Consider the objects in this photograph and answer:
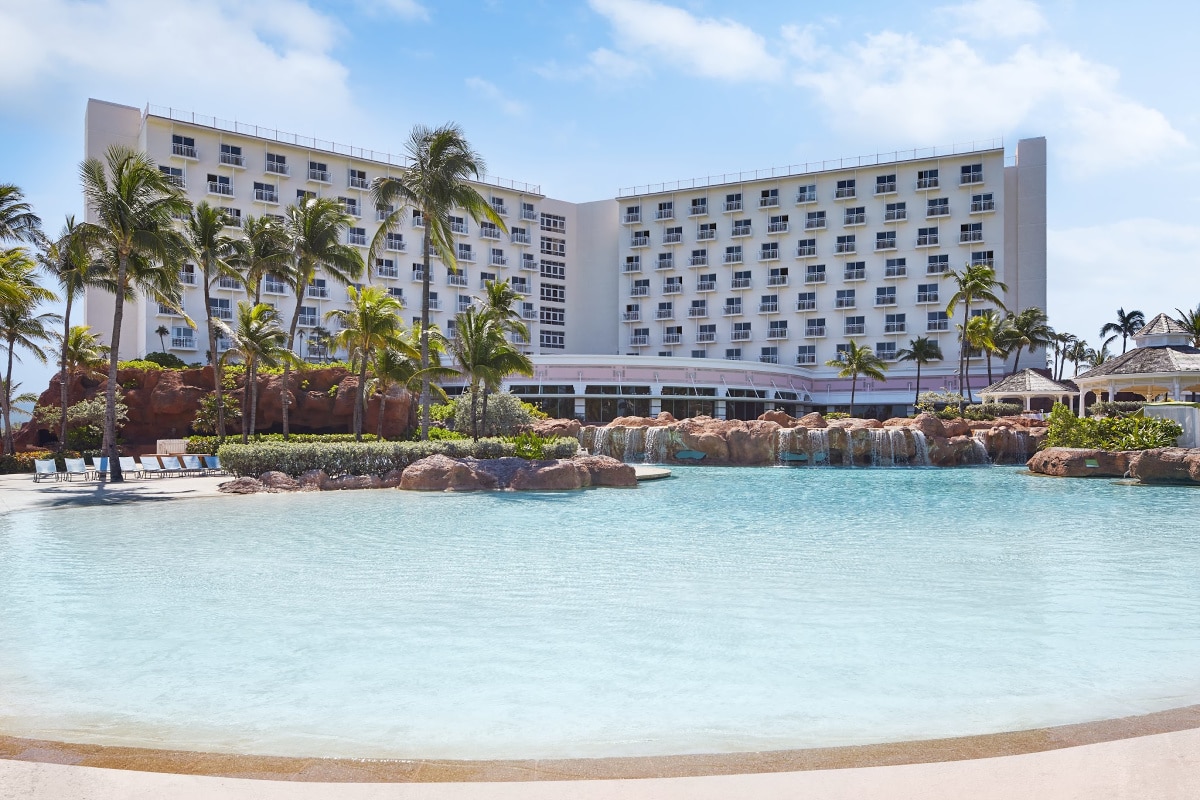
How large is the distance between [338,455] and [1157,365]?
2878 centimetres

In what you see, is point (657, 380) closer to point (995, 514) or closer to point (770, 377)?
point (770, 377)

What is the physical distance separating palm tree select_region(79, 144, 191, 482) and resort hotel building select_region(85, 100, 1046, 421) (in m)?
29.0

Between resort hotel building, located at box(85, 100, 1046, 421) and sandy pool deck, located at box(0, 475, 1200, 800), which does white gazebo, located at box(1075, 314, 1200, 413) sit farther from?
sandy pool deck, located at box(0, 475, 1200, 800)

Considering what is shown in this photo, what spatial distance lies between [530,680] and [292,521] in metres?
10.8

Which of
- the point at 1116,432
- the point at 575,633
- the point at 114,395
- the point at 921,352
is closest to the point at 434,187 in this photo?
the point at 114,395

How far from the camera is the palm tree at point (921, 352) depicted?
56938 millimetres

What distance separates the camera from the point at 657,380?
5219cm

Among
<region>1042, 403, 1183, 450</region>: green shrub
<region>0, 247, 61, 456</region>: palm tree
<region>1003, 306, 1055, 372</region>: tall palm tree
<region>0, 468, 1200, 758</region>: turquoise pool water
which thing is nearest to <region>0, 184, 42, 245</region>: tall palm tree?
<region>0, 247, 61, 456</region>: palm tree

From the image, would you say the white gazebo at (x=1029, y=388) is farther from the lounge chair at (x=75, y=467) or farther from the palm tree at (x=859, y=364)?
the lounge chair at (x=75, y=467)

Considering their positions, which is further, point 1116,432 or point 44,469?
point 1116,432

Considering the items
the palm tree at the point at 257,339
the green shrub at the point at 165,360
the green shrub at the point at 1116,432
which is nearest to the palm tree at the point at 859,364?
the green shrub at the point at 1116,432

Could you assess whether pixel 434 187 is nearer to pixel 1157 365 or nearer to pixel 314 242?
pixel 314 242

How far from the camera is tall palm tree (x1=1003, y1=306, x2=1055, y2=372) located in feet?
180

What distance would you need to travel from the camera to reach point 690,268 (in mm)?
69312
